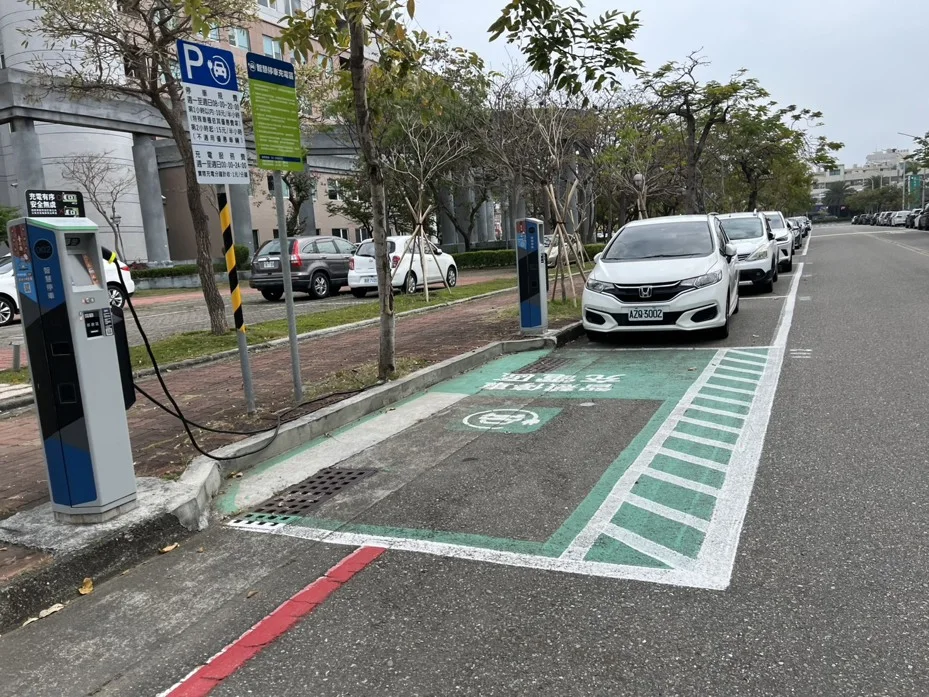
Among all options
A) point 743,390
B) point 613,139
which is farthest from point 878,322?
point 613,139

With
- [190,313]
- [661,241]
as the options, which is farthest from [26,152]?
[661,241]

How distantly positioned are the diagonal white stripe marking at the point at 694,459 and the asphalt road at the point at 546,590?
0.23ft

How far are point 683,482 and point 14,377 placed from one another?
26.6 feet

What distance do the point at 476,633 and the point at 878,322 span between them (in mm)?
9620

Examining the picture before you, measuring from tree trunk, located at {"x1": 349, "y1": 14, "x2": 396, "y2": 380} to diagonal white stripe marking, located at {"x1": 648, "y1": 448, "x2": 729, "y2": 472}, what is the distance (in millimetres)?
3418

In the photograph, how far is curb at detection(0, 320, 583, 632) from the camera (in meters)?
3.52

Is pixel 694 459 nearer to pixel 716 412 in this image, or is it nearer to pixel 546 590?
pixel 716 412

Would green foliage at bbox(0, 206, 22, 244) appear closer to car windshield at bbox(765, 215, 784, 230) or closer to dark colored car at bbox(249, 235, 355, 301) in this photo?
dark colored car at bbox(249, 235, 355, 301)

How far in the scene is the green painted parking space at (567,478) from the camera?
379 cm

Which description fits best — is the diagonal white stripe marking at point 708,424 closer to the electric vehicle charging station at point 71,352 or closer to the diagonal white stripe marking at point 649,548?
the diagonal white stripe marking at point 649,548

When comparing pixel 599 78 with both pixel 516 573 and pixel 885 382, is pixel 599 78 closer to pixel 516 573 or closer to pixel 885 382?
pixel 885 382

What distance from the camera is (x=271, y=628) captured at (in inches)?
125

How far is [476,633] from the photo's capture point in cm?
304

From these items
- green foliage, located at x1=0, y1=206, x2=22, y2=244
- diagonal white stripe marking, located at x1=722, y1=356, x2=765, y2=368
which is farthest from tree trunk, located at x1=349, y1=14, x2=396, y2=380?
green foliage, located at x1=0, y1=206, x2=22, y2=244
